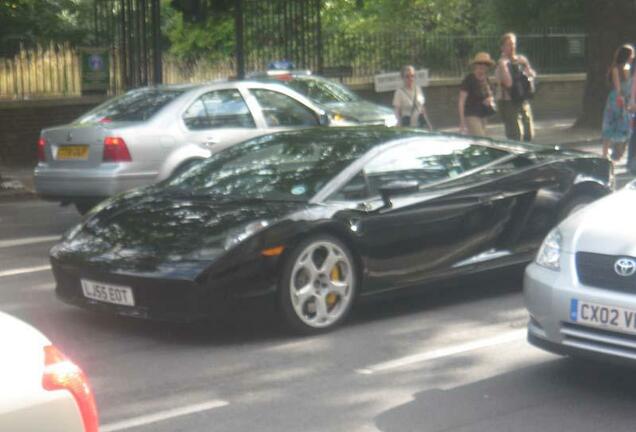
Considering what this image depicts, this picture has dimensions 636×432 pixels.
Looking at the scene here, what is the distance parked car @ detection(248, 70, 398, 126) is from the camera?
19.9 m

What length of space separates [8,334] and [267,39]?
21.2m

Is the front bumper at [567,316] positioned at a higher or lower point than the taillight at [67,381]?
lower

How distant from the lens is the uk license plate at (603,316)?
6.20 metres

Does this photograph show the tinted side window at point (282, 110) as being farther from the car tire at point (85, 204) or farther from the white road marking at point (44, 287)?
the white road marking at point (44, 287)

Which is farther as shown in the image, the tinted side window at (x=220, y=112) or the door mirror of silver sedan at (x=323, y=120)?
the door mirror of silver sedan at (x=323, y=120)

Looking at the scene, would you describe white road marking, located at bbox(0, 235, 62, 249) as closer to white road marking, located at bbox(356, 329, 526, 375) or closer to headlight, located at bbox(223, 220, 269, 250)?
headlight, located at bbox(223, 220, 269, 250)

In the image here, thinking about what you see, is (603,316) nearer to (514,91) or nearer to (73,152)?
(73,152)

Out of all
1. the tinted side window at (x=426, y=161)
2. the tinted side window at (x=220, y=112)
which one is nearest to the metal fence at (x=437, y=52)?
the tinted side window at (x=220, y=112)

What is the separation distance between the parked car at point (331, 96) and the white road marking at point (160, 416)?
1327cm

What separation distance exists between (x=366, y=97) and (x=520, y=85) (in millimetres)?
10471

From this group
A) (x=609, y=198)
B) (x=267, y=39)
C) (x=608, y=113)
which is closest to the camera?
(x=609, y=198)

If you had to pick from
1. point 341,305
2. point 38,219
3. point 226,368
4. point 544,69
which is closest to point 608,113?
point 38,219

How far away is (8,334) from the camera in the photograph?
14.1ft

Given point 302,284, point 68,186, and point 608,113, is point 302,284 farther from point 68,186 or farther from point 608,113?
point 608,113
